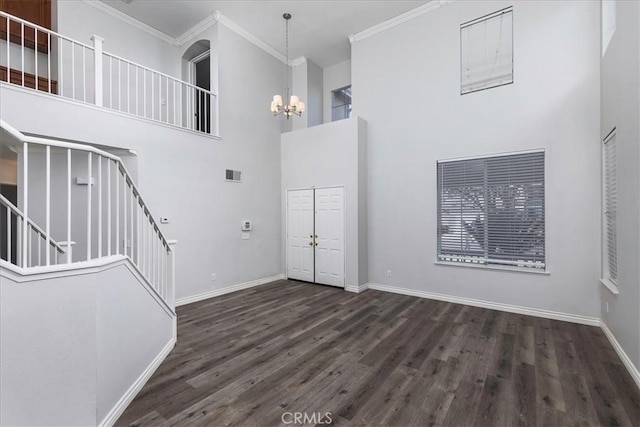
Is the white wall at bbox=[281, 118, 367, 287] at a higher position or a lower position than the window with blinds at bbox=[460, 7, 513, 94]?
→ lower

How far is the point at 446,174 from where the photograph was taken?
209 inches

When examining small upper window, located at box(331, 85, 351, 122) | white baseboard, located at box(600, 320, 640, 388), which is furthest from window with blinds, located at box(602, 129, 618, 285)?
small upper window, located at box(331, 85, 351, 122)

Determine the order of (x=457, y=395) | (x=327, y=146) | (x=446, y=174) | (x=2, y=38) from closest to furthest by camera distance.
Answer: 1. (x=457, y=395)
2. (x=2, y=38)
3. (x=446, y=174)
4. (x=327, y=146)

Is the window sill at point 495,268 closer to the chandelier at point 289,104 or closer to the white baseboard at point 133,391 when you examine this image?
the chandelier at point 289,104

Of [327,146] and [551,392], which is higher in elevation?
[327,146]

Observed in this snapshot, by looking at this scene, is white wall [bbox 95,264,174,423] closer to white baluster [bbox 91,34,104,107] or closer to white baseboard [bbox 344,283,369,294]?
white baluster [bbox 91,34,104,107]

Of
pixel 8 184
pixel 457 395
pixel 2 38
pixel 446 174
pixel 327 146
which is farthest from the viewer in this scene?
pixel 327 146

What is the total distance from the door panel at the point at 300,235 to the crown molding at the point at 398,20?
361 centimetres

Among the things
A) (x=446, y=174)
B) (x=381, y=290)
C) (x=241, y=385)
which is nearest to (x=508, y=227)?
(x=446, y=174)

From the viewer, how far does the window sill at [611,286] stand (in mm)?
3369

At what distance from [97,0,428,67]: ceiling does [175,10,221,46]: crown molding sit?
62 mm

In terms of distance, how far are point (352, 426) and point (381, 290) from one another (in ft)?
12.9

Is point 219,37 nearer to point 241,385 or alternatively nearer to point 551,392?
point 241,385

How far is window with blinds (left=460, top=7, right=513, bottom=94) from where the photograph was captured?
4.83 meters
